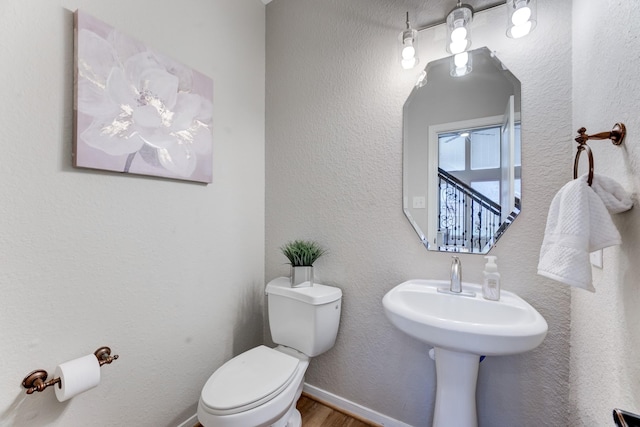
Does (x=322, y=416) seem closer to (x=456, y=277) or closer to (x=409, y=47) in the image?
(x=456, y=277)

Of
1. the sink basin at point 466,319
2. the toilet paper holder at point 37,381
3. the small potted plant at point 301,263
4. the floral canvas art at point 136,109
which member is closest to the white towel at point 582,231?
the sink basin at point 466,319

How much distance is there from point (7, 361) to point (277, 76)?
72.5 inches

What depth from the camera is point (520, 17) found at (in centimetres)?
105

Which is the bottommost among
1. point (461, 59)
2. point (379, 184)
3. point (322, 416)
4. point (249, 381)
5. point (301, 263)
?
point (322, 416)

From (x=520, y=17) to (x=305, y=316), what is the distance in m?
1.62

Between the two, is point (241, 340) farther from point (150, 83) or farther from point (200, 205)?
point (150, 83)

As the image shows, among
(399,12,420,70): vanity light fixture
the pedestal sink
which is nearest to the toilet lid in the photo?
the pedestal sink

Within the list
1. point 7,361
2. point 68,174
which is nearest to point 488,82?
point 68,174

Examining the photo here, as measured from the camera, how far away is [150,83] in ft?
3.85

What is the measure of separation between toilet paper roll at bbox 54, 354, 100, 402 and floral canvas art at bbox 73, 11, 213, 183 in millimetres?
691

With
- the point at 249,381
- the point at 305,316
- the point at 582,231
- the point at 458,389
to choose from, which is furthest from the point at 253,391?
the point at 582,231

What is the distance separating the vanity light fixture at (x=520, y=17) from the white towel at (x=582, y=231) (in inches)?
29.3

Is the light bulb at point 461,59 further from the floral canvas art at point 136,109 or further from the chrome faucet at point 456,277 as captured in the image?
the floral canvas art at point 136,109

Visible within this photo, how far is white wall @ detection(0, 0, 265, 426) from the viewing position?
85cm
